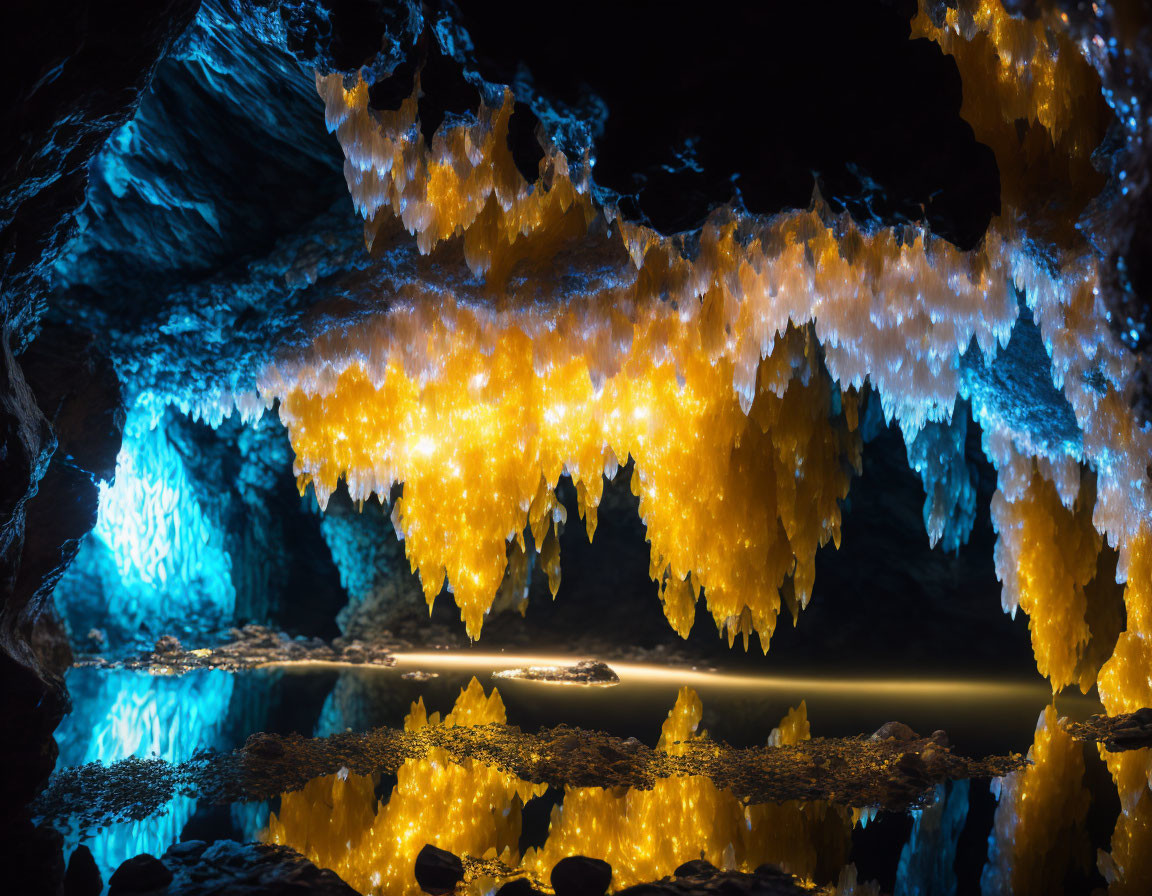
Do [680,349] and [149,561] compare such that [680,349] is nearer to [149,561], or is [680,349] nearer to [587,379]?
[587,379]

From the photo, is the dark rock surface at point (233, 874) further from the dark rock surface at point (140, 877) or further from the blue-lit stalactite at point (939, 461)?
the blue-lit stalactite at point (939, 461)

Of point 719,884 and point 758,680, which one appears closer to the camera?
point 719,884

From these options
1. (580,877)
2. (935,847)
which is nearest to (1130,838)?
(935,847)

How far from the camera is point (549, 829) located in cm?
306

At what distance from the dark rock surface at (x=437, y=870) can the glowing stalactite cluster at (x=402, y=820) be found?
0.13 ft

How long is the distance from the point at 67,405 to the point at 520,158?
11.4 feet

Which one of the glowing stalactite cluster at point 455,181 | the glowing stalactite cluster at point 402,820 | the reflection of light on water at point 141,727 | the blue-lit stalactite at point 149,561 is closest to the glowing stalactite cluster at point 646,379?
the glowing stalactite cluster at point 455,181

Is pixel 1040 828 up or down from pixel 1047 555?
down

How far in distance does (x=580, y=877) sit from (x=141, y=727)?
3.75 m

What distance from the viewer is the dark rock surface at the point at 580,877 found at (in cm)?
241

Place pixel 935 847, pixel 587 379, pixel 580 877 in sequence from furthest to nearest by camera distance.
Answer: pixel 587 379 < pixel 935 847 < pixel 580 877

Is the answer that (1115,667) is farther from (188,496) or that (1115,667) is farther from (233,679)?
(188,496)

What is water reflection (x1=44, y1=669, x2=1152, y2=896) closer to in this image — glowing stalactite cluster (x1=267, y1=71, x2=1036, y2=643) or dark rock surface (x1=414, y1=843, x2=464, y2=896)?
dark rock surface (x1=414, y1=843, x2=464, y2=896)

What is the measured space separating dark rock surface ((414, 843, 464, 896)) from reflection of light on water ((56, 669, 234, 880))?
0.89 m
